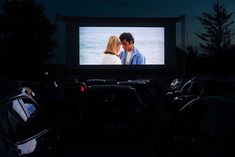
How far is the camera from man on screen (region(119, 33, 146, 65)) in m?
47.4

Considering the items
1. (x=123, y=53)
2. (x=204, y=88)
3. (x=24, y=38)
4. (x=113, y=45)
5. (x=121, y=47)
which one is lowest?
(x=204, y=88)

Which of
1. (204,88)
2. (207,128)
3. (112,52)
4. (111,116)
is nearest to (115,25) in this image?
(112,52)

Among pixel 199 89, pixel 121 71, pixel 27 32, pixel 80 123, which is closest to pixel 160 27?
pixel 121 71

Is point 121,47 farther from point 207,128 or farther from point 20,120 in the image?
point 207,128

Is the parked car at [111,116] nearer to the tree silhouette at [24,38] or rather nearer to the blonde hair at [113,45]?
the blonde hair at [113,45]

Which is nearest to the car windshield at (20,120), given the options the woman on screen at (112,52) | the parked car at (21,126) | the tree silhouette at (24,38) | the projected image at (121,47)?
the parked car at (21,126)

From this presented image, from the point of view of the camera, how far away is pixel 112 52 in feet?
158

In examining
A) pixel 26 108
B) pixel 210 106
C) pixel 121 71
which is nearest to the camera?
pixel 210 106

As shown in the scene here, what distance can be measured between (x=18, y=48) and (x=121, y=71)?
9.28 meters

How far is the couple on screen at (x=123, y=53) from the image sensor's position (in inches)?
1868

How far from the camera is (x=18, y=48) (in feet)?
177

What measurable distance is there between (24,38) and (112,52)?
10.7 m

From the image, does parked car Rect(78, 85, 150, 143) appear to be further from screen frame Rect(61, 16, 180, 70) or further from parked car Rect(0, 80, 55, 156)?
screen frame Rect(61, 16, 180, 70)

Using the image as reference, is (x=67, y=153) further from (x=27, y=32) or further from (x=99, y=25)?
(x=27, y=32)
